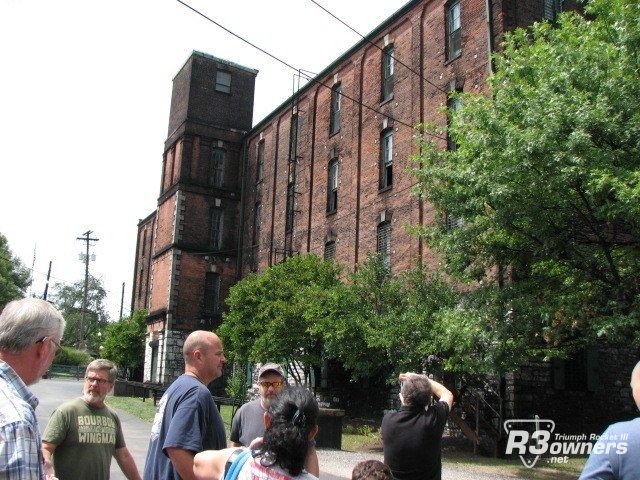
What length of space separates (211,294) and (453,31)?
20.4m

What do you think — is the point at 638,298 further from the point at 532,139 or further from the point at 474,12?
the point at 474,12

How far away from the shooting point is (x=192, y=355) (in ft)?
14.0

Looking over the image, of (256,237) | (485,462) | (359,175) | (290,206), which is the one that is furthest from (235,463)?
(256,237)

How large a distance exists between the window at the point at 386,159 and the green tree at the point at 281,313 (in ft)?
13.1

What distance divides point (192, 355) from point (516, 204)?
931 cm

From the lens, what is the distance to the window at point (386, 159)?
25.3 meters

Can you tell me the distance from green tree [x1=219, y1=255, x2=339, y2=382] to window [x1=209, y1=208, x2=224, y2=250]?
12010 mm

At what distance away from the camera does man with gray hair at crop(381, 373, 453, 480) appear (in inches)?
194

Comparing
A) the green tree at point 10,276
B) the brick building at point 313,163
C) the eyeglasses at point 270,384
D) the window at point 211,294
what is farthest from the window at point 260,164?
the green tree at point 10,276

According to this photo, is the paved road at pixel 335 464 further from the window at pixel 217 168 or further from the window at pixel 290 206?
the window at pixel 217 168

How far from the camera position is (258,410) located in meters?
Result: 5.45

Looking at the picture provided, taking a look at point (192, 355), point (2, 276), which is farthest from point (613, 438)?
point (2, 276)

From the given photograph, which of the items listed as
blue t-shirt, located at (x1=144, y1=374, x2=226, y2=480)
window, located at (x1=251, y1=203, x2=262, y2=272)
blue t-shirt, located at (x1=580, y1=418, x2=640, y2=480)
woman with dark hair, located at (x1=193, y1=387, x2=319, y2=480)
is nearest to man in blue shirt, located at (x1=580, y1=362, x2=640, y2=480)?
blue t-shirt, located at (x1=580, y1=418, x2=640, y2=480)

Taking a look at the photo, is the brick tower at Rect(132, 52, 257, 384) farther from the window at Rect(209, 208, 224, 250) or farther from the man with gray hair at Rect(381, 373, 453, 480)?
the man with gray hair at Rect(381, 373, 453, 480)
